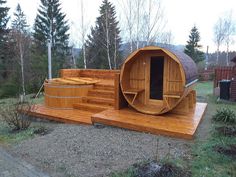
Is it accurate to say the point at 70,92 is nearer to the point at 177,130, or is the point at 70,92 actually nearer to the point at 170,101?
the point at 170,101

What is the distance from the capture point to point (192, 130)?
16.5 ft

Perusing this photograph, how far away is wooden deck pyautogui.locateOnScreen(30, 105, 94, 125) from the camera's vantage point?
21.0ft

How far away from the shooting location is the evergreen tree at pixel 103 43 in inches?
871

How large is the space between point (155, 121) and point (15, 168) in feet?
10.6

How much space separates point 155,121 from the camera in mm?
5734

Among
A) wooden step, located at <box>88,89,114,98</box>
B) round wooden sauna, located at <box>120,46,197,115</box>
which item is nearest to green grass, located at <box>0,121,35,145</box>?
wooden step, located at <box>88,89,114,98</box>

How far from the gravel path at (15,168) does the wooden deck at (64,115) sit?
2.30 metres

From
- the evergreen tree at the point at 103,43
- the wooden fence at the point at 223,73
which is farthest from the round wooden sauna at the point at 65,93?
the evergreen tree at the point at 103,43

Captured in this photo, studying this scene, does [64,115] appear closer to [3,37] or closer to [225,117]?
[225,117]

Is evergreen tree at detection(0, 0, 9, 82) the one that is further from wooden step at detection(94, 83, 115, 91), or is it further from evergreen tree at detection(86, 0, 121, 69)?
wooden step at detection(94, 83, 115, 91)

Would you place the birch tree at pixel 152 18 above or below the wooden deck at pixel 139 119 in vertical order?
above

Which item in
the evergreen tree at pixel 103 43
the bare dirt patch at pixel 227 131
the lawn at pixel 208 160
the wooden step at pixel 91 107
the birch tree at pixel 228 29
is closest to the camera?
the lawn at pixel 208 160

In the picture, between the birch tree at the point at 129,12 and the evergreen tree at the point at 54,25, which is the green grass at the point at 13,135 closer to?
the birch tree at the point at 129,12

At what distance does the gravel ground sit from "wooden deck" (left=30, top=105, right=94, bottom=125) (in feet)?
2.61
